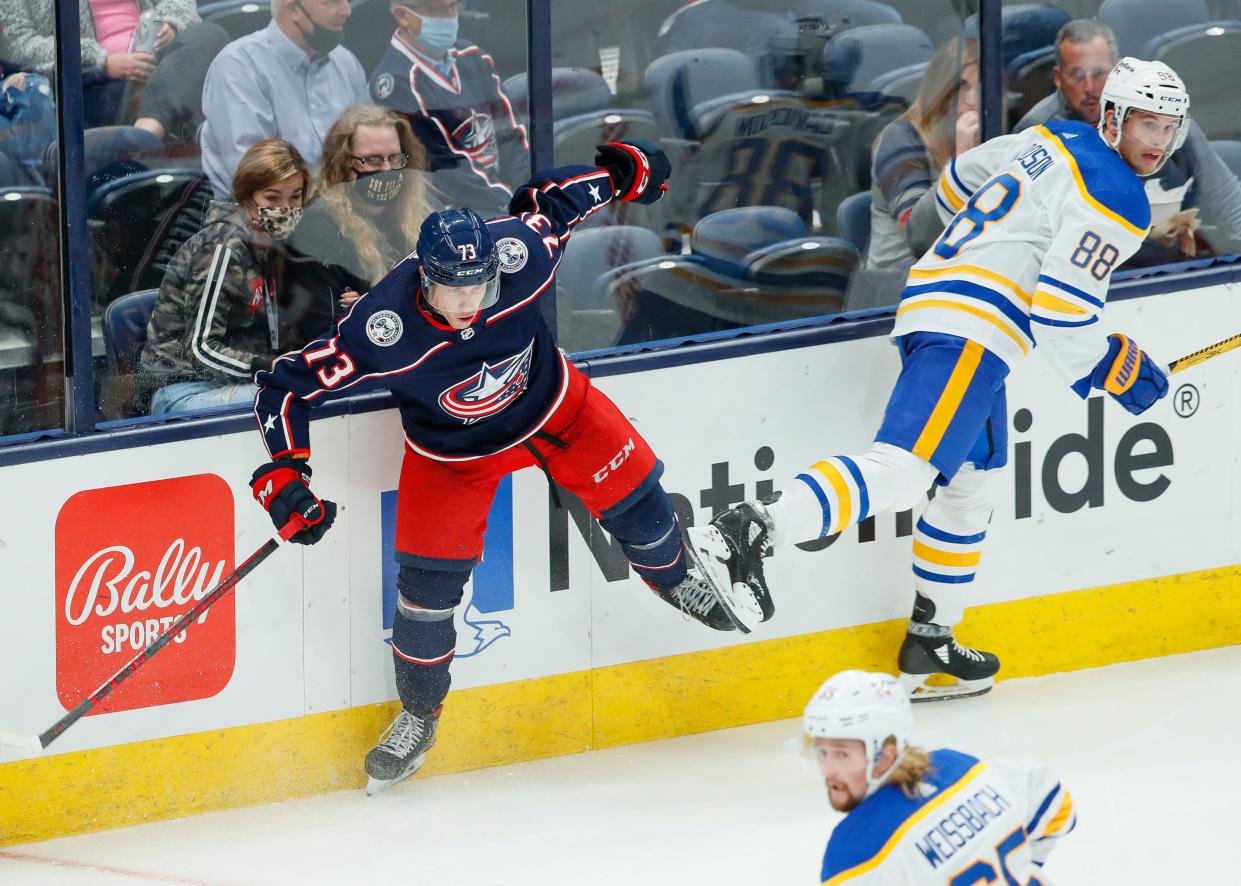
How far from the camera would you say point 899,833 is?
2.53m

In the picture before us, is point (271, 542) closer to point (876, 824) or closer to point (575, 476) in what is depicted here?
point (575, 476)

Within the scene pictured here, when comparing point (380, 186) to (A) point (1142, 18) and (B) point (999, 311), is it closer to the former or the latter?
(B) point (999, 311)

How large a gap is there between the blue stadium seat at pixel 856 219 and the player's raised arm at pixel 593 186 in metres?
0.57

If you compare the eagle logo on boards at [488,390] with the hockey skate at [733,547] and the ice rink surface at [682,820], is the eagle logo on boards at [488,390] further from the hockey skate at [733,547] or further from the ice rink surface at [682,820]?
the ice rink surface at [682,820]

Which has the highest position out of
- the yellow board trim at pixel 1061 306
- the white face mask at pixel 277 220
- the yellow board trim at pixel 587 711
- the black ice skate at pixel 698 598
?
the white face mask at pixel 277 220

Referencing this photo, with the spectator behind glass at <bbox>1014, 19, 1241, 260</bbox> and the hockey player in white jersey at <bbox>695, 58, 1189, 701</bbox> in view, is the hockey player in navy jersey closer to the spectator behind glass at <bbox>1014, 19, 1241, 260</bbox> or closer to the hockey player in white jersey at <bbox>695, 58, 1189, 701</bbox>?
the hockey player in white jersey at <bbox>695, 58, 1189, 701</bbox>

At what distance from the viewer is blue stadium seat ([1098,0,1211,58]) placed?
4.83 meters

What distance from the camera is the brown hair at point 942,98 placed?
4.71 m

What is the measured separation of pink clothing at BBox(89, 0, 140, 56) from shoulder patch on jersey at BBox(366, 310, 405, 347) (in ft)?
2.29

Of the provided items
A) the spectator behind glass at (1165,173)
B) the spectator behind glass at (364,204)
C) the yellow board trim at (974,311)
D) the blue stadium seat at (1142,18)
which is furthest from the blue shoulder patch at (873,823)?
the blue stadium seat at (1142,18)

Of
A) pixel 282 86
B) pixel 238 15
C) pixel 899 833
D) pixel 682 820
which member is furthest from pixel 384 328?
pixel 899 833

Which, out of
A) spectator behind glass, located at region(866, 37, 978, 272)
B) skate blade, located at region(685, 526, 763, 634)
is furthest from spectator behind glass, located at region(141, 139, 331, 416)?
spectator behind glass, located at region(866, 37, 978, 272)

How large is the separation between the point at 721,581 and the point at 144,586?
1140 mm

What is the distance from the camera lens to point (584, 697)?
14.6 ft
